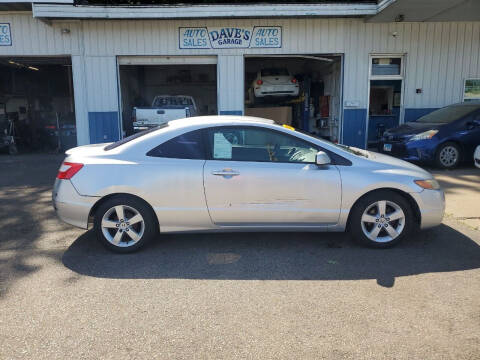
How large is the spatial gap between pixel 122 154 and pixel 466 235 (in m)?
4.32

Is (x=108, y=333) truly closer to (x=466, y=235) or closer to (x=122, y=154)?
(x=122, y=154)

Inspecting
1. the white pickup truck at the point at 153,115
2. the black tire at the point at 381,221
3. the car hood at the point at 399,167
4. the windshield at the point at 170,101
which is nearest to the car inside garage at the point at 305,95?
the windshield at the point at 170,101

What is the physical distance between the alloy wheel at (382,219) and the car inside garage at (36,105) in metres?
12.1

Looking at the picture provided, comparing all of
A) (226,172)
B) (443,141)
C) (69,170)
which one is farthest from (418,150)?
(69,170)

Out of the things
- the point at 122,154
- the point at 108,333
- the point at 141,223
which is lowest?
the point at 108,333

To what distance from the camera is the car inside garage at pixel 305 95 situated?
551 inches

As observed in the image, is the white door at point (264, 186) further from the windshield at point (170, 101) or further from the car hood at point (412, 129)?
the windshield at point (170, 101)

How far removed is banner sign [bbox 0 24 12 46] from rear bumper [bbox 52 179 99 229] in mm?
9517

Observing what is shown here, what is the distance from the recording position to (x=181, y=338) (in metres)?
2.98

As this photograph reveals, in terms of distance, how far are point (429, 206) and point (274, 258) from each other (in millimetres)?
1873

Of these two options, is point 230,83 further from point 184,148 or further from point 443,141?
point 184,148

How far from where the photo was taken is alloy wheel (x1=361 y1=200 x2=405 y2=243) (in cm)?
469

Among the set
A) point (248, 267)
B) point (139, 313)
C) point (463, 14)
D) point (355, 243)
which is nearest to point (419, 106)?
point (463, 14)

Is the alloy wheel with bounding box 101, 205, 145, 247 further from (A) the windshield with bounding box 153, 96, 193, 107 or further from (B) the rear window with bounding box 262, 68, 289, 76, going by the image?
→ (B) the rear window with bounding box 262, 68, 289, 76
